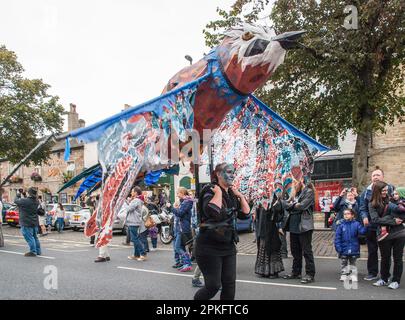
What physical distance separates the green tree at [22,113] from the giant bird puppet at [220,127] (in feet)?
69.8

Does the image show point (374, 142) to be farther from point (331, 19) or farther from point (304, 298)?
point (304, 298)

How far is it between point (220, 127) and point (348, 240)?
3.33 metres

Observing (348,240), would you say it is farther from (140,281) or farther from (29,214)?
(29,214)

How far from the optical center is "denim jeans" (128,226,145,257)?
10.2 m

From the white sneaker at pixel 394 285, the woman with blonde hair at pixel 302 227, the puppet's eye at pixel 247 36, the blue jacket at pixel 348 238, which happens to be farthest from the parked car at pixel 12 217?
the puppet's eye at pixel 247 36

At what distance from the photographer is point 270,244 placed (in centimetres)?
770

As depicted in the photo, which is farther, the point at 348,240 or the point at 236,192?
the point at 348,240

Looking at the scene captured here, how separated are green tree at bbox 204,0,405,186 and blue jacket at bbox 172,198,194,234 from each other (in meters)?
6.43

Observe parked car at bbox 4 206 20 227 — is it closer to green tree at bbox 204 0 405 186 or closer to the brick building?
the brick building

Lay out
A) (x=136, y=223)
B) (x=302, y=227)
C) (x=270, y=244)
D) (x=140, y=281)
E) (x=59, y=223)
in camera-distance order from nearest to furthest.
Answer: (x=302, y=227) → (x=140, y=281) → (x=270, y=244) → (x=136, y=223) → (x=59, y=223)

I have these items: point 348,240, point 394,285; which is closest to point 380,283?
point 394,285

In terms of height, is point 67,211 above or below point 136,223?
below
